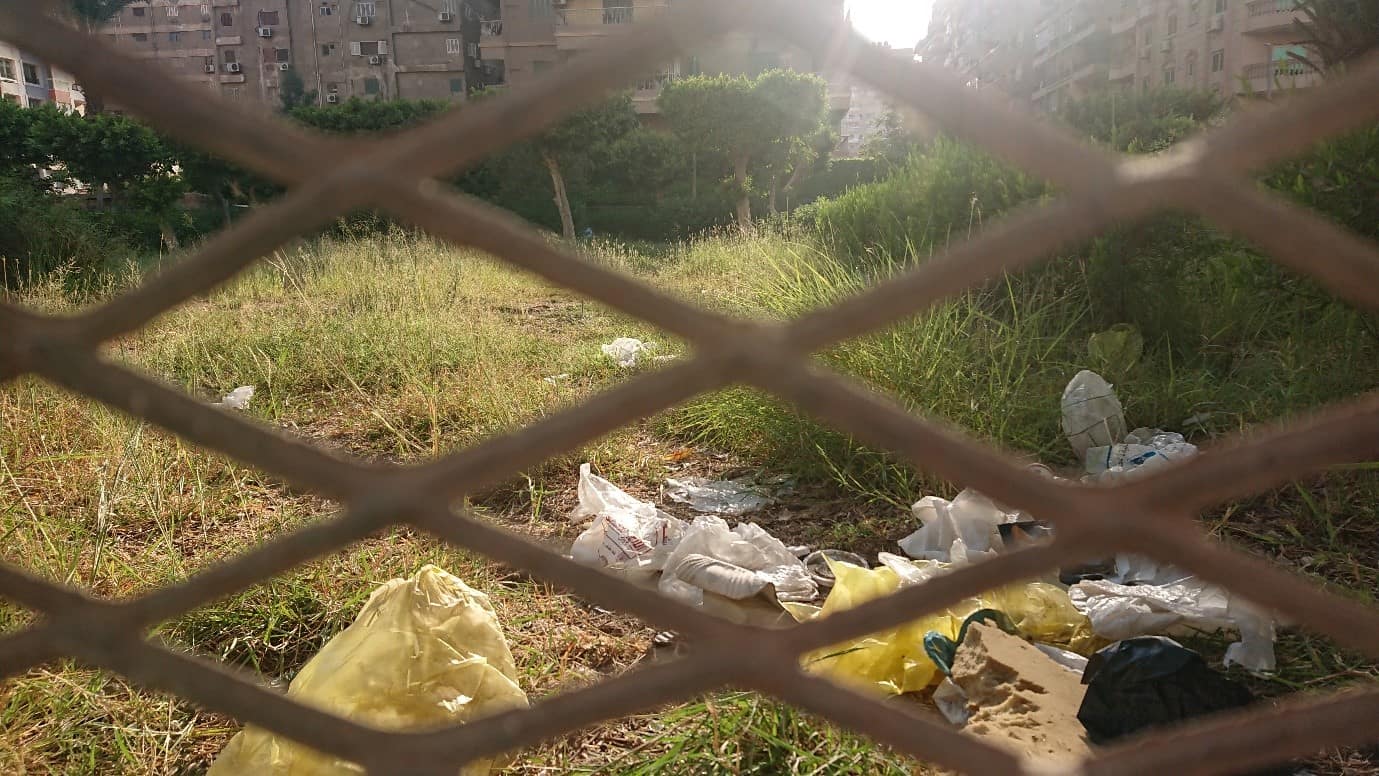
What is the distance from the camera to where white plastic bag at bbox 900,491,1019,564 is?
263 cm

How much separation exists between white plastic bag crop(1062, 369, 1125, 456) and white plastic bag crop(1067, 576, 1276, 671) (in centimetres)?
99

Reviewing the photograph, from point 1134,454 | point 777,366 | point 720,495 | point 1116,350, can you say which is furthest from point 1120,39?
point 777,366

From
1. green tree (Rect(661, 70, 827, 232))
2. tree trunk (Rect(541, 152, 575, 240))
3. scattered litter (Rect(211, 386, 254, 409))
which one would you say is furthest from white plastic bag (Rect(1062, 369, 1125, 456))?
green tree (Rect(661, 70, 827, 232))

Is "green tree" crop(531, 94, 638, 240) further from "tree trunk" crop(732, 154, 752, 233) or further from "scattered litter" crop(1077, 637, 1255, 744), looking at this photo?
"scattered litter" crop(1077, 637, 1255, 744)


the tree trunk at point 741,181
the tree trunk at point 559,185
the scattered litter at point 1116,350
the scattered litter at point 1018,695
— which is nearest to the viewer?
the scattered litter at point 1018,695

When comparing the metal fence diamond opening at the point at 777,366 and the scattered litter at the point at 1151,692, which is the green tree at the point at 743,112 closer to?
the scattered litter at the point at 1151,692

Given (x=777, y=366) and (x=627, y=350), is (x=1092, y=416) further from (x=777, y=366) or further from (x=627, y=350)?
(x=777, y=366)

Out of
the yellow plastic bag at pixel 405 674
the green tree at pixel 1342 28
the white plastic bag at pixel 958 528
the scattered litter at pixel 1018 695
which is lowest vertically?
the white plastic bag at pixel 958 528

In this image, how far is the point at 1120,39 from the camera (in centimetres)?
1582

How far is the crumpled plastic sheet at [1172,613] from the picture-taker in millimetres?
1994

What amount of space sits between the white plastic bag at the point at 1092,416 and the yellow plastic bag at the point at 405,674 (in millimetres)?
2300

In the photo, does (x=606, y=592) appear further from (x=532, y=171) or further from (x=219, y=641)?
(x=532, y=171)

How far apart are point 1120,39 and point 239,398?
16254 millimetres

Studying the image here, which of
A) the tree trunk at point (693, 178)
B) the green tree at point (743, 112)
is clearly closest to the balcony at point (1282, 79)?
the green tree at point (743, 112)
